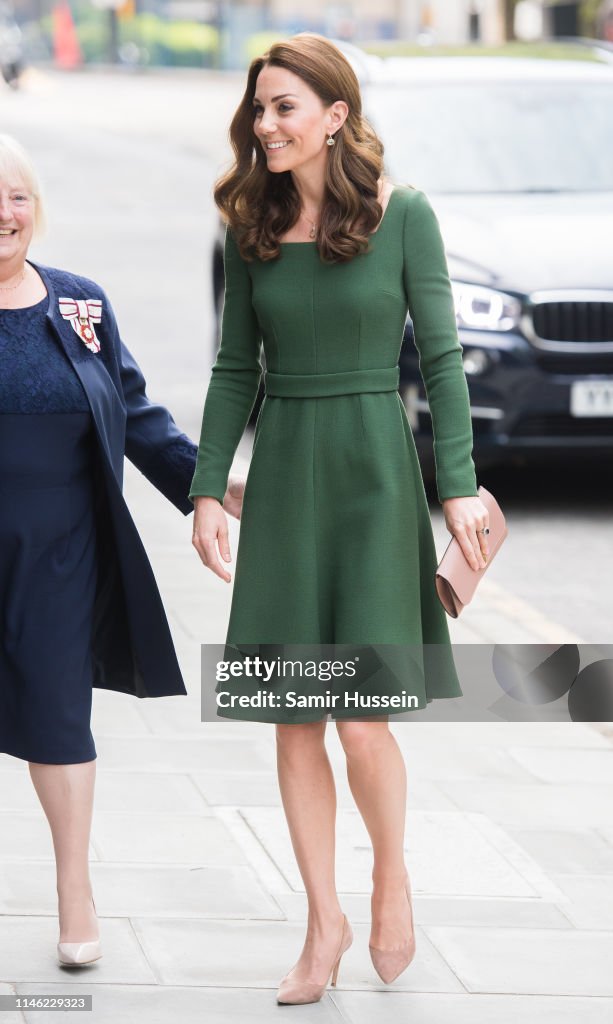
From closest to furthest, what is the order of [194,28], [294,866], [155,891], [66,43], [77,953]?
1. [77,953]
2. [155,891]
3. [294,866]
4. [194,28]
5. [66,43]

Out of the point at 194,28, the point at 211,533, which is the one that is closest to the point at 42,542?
the point at 211,533

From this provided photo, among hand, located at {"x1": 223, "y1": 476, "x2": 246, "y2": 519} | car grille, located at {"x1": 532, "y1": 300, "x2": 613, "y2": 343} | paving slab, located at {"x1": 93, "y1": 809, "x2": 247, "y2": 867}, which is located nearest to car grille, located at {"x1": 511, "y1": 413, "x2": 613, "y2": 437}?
car grille, located at {"x1": 532, "y1": 300, "x2": 613, "y2": 343}

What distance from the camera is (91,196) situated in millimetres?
23844

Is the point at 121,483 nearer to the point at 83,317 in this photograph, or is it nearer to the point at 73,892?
the point at 83,317

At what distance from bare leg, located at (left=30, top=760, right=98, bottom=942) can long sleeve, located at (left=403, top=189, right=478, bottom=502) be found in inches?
36.4

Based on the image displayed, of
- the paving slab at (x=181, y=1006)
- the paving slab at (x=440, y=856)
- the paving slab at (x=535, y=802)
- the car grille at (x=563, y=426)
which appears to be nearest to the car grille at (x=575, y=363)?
the car grille at (x=563, y=426)

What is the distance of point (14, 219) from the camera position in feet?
12.6

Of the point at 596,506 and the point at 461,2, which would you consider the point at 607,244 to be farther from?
the point at 461,2

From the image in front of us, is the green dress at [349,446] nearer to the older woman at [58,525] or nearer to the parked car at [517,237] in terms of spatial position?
the older woman at [58,525]

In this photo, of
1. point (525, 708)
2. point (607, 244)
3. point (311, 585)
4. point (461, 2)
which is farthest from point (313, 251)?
point (461, 2)

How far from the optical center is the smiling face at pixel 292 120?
367 centimetres

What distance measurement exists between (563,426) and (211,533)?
4.89 meters

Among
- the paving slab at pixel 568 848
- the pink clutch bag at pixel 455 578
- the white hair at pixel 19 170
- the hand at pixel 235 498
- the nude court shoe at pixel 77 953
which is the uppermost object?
the white hair at pixel 19 170

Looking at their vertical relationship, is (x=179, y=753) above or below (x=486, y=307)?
above
